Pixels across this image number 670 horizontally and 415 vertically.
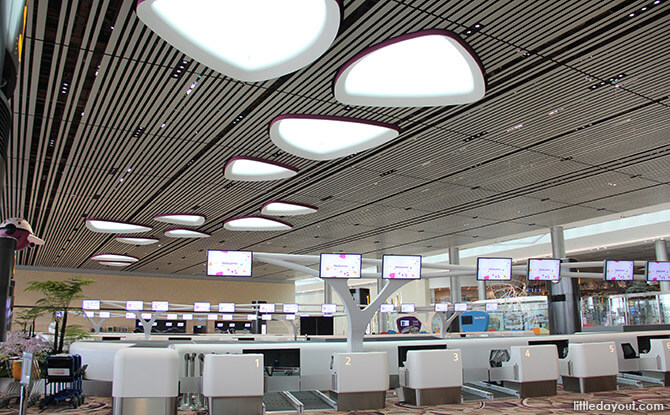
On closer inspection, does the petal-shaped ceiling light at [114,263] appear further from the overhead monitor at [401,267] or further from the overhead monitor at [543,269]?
the overhead monitor at [401,267]

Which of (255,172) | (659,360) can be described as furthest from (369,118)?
(659,360)

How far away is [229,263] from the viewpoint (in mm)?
9141

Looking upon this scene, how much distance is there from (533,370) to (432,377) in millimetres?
1716

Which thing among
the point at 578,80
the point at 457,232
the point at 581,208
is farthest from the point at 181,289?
the point at 578,80

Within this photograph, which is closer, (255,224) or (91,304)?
(255,224)

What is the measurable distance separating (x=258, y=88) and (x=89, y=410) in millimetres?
5192

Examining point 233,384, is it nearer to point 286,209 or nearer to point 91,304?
point 286,209

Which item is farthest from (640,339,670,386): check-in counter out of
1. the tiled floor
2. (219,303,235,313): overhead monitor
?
(219,303,235,313): overhead monitor

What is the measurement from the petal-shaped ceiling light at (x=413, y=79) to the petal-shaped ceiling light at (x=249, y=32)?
906 millimetres

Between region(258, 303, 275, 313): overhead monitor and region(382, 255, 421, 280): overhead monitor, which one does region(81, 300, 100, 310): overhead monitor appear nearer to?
region(258, 303, 275, 313): overhead monitor

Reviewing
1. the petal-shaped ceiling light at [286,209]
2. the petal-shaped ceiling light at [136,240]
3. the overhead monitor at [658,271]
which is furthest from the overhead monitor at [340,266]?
the petal-shaped ceiling light at [136,240]

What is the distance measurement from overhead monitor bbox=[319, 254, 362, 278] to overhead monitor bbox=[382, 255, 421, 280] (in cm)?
53

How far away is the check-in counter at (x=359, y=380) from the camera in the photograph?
722 cm

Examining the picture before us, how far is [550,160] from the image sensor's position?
11859 mm
